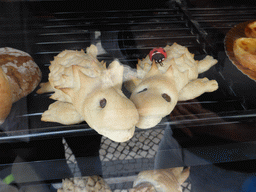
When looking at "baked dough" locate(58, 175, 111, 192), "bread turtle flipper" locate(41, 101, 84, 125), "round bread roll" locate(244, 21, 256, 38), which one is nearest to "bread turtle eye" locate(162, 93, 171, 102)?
"bread turtle flipper" locate(41, 101, 84, 125)

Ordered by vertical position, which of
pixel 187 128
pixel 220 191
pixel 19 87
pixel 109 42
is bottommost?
pixel 220 191

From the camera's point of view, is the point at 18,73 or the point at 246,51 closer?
the point at 18,73

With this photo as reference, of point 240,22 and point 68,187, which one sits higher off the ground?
point 240,22

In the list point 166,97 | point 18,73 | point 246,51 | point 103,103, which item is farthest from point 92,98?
point 246,51

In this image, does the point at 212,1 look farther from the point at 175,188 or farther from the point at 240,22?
the point at 175,188

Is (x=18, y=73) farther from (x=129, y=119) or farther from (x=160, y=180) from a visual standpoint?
(x=160, y=180)

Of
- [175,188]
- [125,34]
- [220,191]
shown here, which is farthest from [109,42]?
[220,191]

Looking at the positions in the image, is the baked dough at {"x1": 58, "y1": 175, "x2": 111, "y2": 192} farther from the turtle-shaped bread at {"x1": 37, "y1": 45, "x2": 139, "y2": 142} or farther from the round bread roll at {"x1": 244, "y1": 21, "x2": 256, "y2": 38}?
the round bread roll at {"x1": 244, "y1": 21, "x2": 256, "y2": 38}

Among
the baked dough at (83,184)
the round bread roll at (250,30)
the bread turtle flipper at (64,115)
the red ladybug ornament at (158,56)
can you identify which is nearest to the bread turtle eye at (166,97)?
the red ladybug ornament at (158,56)
